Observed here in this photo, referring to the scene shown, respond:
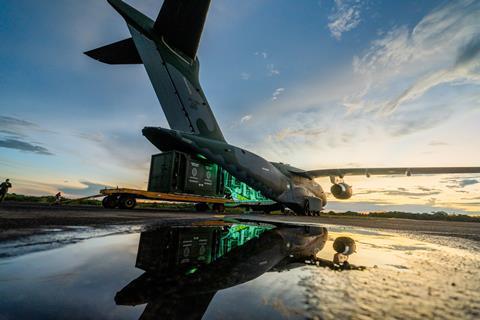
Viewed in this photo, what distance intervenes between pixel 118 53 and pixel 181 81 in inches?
172

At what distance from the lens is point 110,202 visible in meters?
10.8

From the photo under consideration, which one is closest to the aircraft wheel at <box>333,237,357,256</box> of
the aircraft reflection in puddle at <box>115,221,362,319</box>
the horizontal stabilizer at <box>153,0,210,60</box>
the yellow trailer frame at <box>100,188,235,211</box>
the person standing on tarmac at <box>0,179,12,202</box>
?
the aircraft reflection in puddle at <box>115,221,362,319</box>

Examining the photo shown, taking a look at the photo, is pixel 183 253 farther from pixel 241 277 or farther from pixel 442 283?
pixel 442 283

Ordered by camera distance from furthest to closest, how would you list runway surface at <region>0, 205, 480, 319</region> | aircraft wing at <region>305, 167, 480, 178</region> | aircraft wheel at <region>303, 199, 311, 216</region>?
aircraft wheel at <region>303, 199, 311, 216</region> → aircraft wing at <region>305, 167, 480, 178</region> → runway surface at <region>0, 205, 480, 319</region>

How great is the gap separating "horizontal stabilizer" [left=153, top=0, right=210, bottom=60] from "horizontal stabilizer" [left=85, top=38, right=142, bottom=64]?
3.21 metres

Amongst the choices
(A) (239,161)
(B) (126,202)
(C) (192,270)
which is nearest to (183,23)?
(A) (239,161)

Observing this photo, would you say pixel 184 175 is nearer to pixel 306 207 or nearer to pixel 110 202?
pixel 110 202

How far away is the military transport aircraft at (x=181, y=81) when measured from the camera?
877 centimetres

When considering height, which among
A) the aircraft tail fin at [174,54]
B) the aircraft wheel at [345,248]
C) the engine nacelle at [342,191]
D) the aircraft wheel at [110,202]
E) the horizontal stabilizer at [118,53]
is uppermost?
the horizontal stabilizer at [118,53]

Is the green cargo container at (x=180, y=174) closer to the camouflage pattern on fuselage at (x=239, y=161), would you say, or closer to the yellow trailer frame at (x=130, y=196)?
the yellow trailer frame at (x=130, y=196)

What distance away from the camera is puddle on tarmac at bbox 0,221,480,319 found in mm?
755

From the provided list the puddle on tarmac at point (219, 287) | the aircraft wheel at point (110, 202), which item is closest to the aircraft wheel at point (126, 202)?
the aircraft wheel at point (110, 202)

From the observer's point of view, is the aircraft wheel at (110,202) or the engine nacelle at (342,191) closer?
the aircraft wheel at (110,202)

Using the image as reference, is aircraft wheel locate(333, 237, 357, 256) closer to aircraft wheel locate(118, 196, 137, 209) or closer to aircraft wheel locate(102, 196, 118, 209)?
aircraft wheel locate(118, 196, 137, 209)
